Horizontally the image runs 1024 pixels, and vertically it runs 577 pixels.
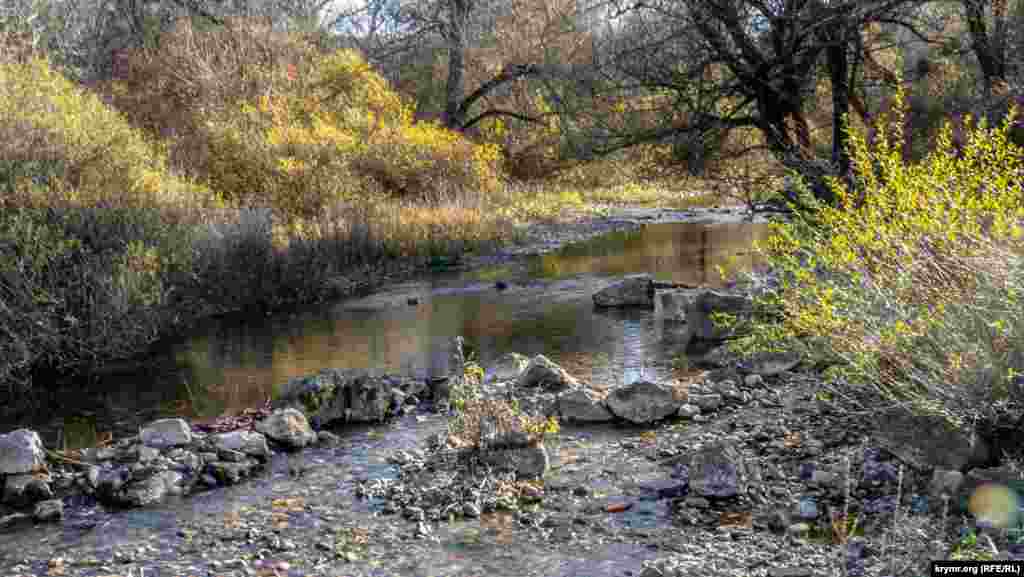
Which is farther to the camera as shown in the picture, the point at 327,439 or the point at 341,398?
the point at 341,398

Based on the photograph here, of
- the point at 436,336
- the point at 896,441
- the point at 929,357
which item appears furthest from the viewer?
the point at 436,336

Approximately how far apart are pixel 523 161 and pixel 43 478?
25061 millimetres

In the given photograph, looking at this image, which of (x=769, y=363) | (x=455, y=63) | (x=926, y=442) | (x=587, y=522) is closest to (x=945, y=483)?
(x=926, y=442)

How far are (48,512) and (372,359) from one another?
5175 millimetres

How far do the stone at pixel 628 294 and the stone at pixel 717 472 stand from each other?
313 inches

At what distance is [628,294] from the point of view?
48.1ft

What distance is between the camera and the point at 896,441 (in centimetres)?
638

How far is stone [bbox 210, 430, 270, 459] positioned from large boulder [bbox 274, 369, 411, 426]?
98 cm

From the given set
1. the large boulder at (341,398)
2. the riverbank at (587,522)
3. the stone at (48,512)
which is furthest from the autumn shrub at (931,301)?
the stone at (48,512)

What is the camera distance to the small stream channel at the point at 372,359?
21.9 feet

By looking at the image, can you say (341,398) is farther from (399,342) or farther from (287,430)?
(399,342)

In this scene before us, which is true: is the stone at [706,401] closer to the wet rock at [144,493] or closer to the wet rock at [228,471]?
the wet rock at [228,471]

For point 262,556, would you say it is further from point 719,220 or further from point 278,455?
point 719,220

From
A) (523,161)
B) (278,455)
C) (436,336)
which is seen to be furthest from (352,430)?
(523,161)
